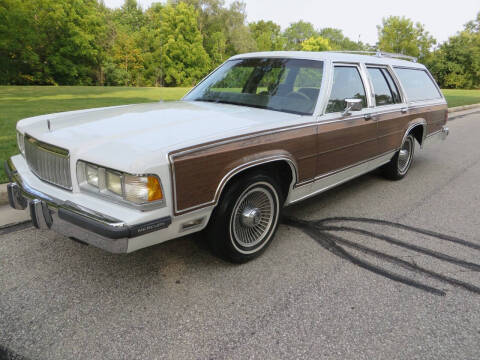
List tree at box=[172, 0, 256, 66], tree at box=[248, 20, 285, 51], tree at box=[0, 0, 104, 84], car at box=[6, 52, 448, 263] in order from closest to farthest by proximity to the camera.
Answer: car at box=[6, 52, 448, 263], tree at box=[0, 0, 104, 84], tree at box=[172, 0, 256, 66], tree at box=[248, 20, 285, 51]

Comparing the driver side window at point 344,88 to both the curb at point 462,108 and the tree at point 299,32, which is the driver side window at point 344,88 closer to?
the curb at point 462,108

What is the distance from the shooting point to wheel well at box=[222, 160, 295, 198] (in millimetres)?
2855

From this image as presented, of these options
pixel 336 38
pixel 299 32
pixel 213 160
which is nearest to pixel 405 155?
pixel 213 160

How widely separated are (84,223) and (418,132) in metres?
5.15

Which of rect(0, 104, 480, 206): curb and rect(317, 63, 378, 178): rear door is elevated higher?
rect(317, 63, 378, 178): rear door

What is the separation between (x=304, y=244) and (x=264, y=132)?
3.82 feet

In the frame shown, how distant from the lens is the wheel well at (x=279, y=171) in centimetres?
286

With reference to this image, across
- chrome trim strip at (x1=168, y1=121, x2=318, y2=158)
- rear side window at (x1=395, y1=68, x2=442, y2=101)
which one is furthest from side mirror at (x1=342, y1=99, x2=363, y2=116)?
rear side window at (x1=395, y1=68, x2=442, y2=101)

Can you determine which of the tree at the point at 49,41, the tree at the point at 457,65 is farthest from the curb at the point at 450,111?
the tree at the point at 49,41

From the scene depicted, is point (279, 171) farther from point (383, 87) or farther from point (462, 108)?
point (462, 108)

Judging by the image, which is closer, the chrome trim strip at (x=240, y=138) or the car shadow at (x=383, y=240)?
the chrome trim strip at (x=240, y=138)

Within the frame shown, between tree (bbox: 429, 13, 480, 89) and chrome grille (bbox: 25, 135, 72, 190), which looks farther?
tree (bbox: 429, 13, 480, 89)

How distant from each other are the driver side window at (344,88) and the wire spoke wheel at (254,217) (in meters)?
1.10

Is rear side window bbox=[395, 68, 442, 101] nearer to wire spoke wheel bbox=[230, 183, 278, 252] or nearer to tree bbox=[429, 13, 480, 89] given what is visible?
wire spoke wheel bbox=[230, 183, 278, 252]
